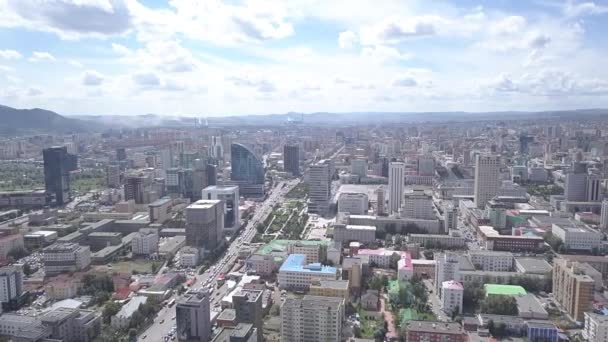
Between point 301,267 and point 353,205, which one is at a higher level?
point 353,205

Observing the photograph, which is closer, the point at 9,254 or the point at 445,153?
the point at 9,254

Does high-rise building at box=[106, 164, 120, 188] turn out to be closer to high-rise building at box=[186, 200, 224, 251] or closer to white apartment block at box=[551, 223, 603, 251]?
high-rise building at box=[186, 200, 224, 251]

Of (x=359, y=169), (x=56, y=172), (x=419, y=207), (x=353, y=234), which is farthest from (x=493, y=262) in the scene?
(x=56, y=172)

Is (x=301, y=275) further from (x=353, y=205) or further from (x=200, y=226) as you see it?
(x=353, y=205)

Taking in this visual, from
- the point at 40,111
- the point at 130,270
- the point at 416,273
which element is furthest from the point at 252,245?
the point at 40,111

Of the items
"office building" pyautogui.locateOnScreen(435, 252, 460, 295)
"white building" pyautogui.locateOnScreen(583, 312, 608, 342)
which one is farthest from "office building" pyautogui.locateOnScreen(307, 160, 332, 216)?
"white building" pyautogui.locateOnScreen(583, 312, 608, 342)

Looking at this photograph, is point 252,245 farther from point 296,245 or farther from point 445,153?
point 445,153

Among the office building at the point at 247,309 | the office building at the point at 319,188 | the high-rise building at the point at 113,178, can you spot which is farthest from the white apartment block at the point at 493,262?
the high-rise building at the point at 113,178
